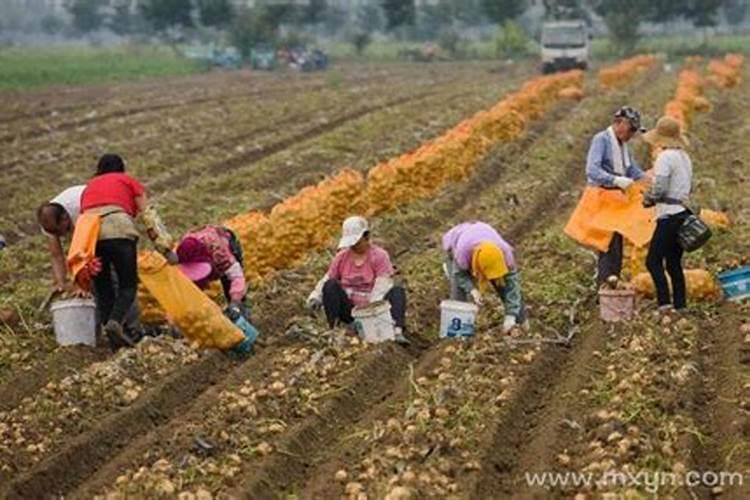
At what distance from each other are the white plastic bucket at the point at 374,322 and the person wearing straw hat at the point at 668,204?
200cm

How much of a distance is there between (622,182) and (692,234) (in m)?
0.87

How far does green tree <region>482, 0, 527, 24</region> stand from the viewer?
7156cm

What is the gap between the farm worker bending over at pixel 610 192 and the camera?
10562 mm

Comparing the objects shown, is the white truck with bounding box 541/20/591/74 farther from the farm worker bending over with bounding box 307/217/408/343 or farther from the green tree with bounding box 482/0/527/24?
the farm worker bending over with bounding box 307/217/408/343

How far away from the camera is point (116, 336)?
9.84 metres

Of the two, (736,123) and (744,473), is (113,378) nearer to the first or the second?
(744,473)

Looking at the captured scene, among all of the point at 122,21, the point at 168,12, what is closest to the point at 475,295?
the point at 168,12

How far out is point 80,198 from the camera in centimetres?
1002

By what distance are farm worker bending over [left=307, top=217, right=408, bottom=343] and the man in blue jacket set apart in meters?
1.90

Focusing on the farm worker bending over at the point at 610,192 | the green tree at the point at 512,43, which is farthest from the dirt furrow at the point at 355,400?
the green tree at the point at 512,43

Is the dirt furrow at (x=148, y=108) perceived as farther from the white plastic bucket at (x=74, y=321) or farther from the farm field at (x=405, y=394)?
the white plastic bucket at (x=74, y=321)

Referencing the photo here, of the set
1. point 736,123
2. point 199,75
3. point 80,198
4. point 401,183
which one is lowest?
point 199,75

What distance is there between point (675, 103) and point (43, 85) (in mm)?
24736

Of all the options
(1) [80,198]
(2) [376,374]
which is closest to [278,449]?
(2) [376,374]
